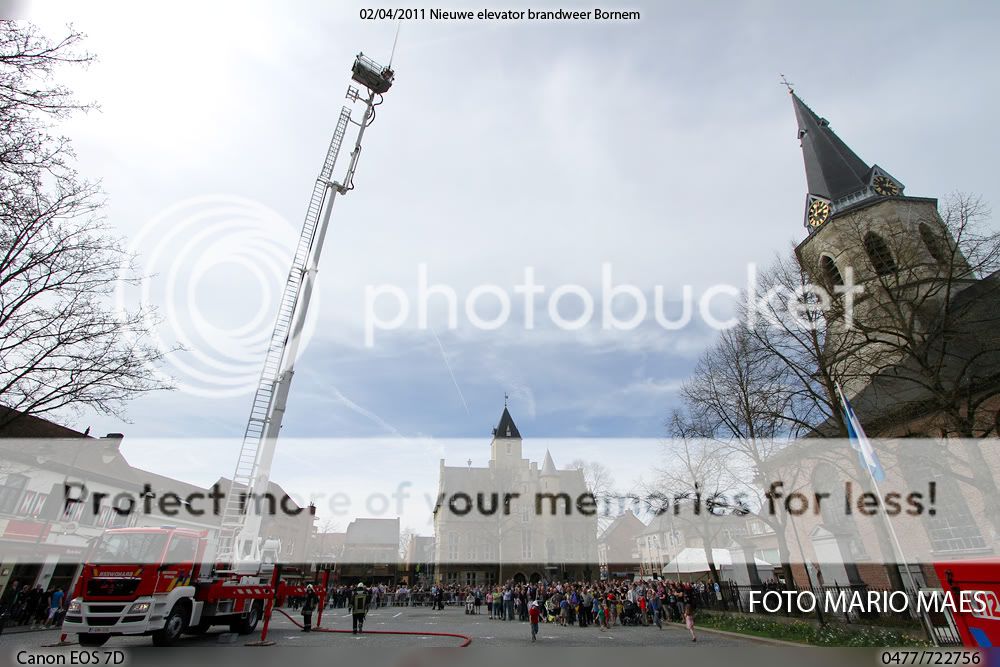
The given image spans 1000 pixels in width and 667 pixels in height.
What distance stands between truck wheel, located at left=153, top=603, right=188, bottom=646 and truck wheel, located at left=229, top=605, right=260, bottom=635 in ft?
5.64

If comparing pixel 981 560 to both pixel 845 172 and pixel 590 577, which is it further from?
pixel 590 577

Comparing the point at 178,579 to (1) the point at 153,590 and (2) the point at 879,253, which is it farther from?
(2) the point at 879,253

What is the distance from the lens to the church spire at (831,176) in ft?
103

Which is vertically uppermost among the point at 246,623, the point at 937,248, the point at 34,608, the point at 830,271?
the point at 830,271

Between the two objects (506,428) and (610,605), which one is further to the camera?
(506,428)

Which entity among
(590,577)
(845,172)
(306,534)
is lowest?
(590,577)

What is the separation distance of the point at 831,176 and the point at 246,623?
4136 cm

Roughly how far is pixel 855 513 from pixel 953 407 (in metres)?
16.8

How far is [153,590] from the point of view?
1016cm

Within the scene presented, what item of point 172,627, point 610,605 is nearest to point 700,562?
point 610,605

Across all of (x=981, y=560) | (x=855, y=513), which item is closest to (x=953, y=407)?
(x=981, y=560)

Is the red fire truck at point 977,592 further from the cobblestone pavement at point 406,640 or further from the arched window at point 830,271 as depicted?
the arched window at point 830,271

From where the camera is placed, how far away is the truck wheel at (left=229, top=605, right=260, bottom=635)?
1270 centimetres

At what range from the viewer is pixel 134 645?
1065 cm
